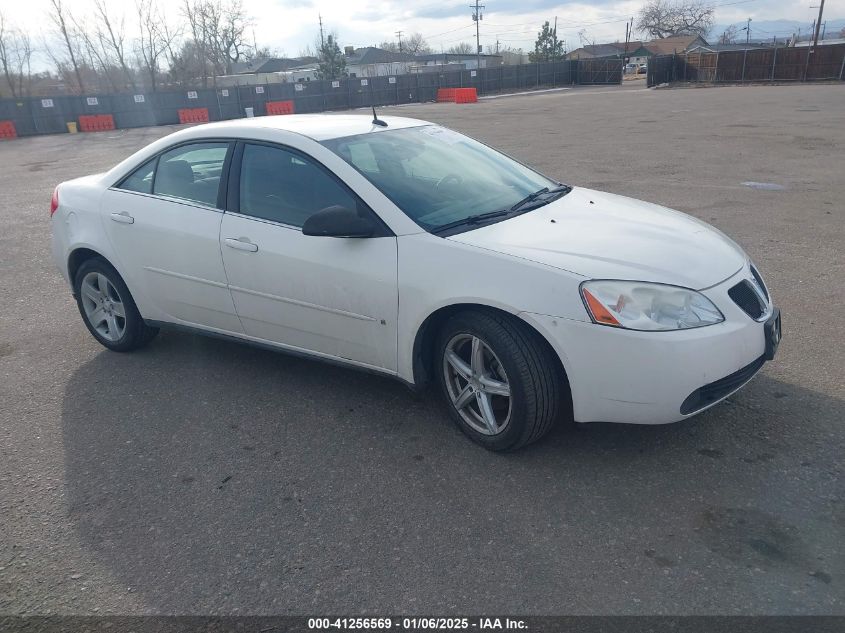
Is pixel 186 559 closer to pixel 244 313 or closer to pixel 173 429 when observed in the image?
pixel 173 429

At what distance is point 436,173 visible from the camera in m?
4.02

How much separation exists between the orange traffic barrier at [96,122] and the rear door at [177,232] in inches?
1237

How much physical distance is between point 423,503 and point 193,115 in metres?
35.6

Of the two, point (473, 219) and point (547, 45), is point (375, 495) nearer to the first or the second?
point (473, 219)

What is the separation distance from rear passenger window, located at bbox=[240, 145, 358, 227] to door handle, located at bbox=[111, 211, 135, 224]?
3.19ft

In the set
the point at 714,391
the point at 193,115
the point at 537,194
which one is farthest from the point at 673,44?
the point at 714,391

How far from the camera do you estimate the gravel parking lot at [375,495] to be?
8.36 ft

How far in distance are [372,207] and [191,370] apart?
6.39 ft

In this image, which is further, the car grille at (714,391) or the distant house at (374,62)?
the distant house at (374,62)

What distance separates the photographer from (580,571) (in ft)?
8.50

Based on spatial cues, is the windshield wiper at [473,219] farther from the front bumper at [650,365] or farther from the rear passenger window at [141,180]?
the rear passenger window at [141,180]

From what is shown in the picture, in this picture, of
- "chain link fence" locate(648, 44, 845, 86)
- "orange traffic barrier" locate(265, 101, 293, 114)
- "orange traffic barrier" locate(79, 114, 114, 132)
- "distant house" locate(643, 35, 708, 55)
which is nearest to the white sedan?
"orange traffic barrier" locate(79, 114, 114, 132)

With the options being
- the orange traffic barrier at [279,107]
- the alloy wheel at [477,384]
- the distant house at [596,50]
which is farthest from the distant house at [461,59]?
the alloy wheel at [477,384]

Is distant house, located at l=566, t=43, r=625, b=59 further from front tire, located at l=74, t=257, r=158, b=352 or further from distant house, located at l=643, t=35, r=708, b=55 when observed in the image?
front tire, located at l=74, t=257, r=158, b=352
